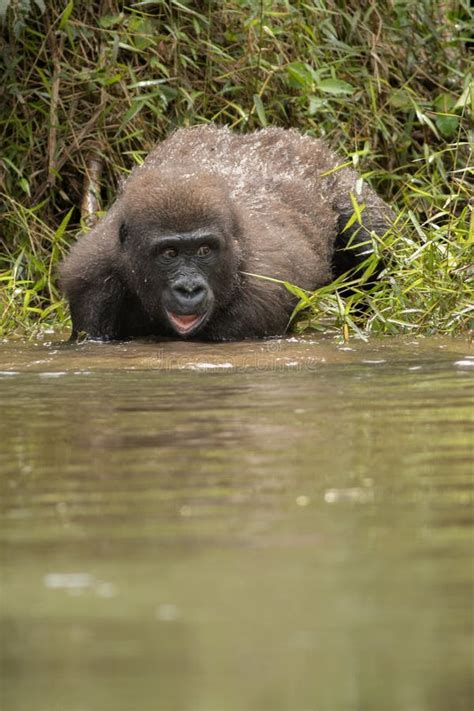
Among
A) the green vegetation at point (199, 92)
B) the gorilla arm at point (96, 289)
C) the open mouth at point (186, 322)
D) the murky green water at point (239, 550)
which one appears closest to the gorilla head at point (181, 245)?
the open mouth at point (186, 322)

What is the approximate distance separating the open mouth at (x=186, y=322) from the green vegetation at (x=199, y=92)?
1.35 meters

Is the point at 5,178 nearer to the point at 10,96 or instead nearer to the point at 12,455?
the point at 10,96

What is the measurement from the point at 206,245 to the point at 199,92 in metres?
2.36

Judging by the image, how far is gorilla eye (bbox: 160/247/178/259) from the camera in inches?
305

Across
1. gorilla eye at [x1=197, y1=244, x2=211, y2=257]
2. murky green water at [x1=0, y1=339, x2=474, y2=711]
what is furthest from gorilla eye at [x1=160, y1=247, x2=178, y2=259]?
murky green water at [x1=0, y1=339, x2=474, y2=711]

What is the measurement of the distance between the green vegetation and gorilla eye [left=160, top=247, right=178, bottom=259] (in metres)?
1.29

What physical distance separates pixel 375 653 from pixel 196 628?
0.30 meters

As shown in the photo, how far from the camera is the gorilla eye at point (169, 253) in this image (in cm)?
773

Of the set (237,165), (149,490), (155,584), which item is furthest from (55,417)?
(237,165)

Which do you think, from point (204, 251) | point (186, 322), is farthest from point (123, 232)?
point (186, 322)

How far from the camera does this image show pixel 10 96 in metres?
9.78

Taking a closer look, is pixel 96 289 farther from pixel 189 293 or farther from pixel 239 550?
pixel 239 550

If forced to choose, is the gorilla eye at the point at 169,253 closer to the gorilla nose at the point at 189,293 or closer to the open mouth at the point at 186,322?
the gorilla nose at the point at 189,293

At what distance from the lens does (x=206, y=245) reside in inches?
305
